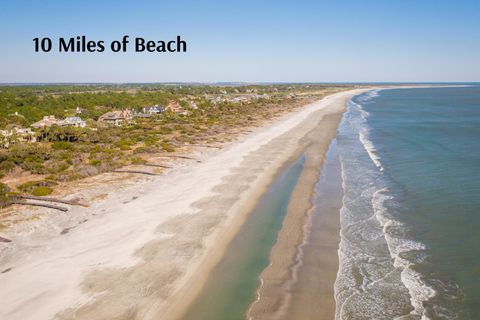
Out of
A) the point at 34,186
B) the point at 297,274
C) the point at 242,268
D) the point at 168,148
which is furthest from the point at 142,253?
the point at 168,148

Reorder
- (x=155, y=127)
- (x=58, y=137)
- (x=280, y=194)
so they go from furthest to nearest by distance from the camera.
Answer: (x=155, y=127)
(x=58, y=137)
(x=280, y=194)

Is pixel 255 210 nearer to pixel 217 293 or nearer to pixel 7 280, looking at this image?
pixel 217 293

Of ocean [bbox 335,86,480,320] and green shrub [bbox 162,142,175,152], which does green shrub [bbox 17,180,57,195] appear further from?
ocean [bbox 335,86,480,320]

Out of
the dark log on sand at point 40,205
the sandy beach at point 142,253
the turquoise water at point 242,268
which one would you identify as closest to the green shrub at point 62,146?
the sandy beach at point 142,253

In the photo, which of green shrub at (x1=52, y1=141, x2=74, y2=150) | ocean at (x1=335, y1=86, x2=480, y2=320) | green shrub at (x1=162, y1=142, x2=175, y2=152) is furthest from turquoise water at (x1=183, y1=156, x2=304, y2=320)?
green shrub at (x1=52, y1=141, x2=74, y2=150)

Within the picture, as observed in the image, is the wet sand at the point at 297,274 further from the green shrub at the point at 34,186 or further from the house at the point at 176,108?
the house at the point at 176,108

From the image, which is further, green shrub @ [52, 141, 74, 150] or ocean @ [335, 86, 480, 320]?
green shrub @ [52, 141, 74, 150]

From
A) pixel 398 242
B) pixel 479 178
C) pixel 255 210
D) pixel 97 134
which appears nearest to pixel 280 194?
pixel 255 210
